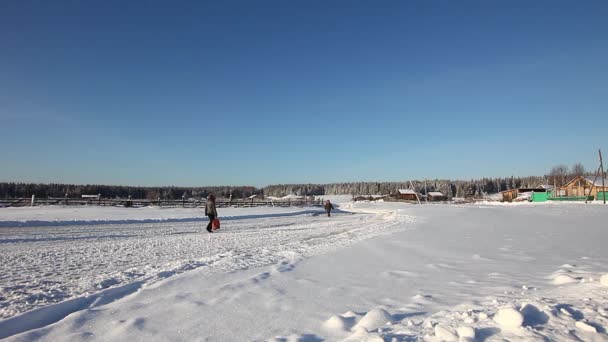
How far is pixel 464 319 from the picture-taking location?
324 centimetres

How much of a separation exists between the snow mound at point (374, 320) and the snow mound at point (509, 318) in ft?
3.15

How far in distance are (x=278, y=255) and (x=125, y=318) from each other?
4.41m

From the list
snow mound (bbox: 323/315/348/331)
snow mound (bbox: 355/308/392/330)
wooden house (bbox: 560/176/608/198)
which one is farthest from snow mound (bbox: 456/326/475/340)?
wooden house (bbox: 560/176/608/198)

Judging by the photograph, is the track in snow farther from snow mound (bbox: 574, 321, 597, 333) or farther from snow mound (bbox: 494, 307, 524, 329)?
snow mound (bbox: 574, 321, 597, 333)

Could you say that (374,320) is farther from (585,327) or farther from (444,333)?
(585,327)

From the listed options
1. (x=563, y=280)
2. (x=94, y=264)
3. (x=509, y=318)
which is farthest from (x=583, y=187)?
(x=94, y=264)

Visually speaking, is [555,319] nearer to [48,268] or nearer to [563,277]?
[563,277]

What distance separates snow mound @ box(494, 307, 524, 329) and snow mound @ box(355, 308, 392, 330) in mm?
960

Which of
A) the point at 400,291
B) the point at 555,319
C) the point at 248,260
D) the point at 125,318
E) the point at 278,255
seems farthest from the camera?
the point at 278,255

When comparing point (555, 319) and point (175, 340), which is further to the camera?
point (175, 340)

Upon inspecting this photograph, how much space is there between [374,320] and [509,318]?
1166 mm

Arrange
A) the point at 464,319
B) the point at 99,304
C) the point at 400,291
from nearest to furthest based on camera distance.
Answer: the point at 464,319 → the point at 99,304 → the point at 400,291

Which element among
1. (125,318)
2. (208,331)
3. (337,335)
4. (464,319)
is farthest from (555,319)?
(125,318)

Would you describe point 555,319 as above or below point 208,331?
above
